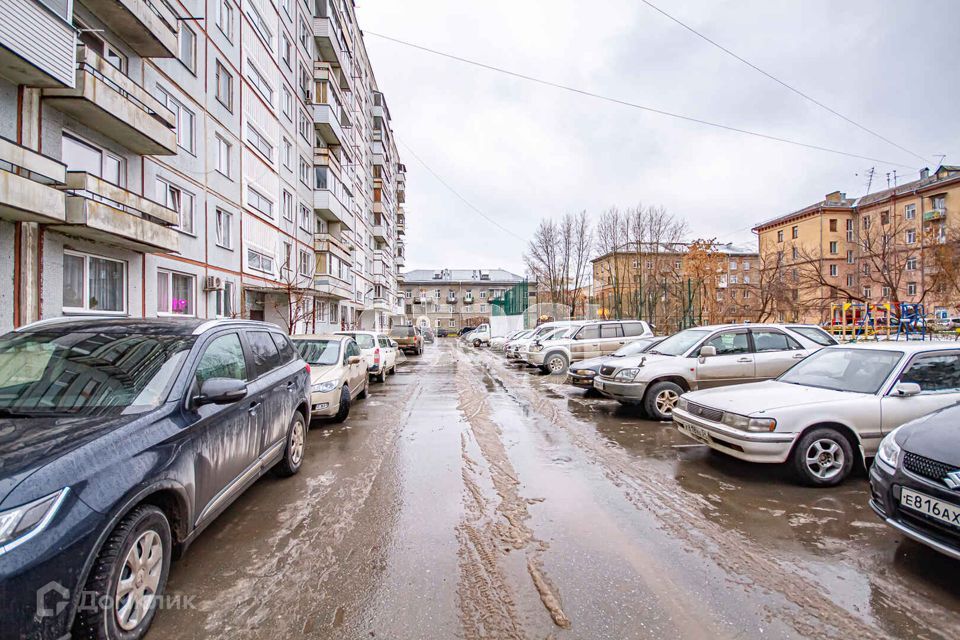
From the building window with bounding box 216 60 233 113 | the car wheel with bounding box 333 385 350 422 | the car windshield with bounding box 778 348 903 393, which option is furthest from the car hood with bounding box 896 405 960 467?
the building window with bounding box 216 60 233 113

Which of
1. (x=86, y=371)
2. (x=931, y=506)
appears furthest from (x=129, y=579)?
(x=931, y=506)

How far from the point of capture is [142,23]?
10.8 m

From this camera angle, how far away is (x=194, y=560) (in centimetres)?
328

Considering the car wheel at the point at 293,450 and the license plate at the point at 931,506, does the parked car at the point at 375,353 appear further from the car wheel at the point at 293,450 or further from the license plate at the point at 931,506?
the license plate at the point at 931,506

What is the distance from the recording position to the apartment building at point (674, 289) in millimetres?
24922

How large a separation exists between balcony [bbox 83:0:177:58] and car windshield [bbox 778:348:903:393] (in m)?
15.2

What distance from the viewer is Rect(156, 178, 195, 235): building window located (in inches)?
516

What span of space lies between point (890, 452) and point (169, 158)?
1657cm

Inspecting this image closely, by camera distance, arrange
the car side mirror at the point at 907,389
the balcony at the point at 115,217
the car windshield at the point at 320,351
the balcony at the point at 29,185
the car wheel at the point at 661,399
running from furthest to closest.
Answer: the balcony at the point at 115,217 < the car windshield at the point at 320,351 < the car wheel at the point at 661,399 < the balcony at the point at 29,185 < the car side mirror at the point at 907,389

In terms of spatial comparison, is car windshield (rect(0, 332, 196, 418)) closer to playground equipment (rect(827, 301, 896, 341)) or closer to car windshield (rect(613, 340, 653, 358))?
car windshield (rect(613, 340, 653, 358))

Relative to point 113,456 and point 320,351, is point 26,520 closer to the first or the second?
point 113,456

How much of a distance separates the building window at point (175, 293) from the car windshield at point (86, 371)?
442 inches

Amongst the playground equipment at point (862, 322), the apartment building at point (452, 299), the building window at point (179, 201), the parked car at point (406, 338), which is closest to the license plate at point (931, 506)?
the building window at point (179, 201)

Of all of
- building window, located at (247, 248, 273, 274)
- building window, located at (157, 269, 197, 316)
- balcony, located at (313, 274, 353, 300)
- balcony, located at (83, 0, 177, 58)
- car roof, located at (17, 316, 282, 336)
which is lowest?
car roof, located at (17, 316, 282, 336)
